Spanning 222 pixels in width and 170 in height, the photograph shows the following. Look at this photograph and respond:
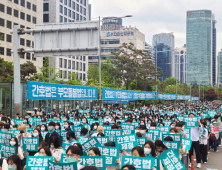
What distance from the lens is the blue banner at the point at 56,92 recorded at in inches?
806

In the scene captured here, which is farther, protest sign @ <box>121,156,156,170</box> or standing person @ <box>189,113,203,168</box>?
standing person @ <box>189,113,203,168</box>

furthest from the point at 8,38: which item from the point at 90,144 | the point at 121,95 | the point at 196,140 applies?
the point at 90,144

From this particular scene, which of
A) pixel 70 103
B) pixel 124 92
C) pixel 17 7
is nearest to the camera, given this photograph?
pixel 70 103

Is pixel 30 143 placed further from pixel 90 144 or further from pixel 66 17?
pixel 66 17

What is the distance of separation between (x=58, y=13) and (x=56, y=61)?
13.4 meters

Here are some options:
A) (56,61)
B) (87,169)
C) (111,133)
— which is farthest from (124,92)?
(56,61)

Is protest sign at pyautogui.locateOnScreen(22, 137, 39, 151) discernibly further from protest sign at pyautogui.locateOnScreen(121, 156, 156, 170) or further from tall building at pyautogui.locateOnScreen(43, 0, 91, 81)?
tall building at pyautogui.locateOnScreen(43, 0, 91, 81)

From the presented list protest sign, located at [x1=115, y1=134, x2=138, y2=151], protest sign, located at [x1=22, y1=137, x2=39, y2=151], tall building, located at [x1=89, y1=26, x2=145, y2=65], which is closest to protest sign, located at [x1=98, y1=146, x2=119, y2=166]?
protest sign, located at [x1=115, y1=134, x2=138, y2=151]

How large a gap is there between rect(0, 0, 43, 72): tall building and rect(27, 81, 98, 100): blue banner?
102ft

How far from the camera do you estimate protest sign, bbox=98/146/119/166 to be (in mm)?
7176

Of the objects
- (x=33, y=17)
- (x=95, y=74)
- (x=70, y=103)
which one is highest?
(x=33, y=17)

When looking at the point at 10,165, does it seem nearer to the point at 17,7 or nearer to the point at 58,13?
the point at 17,7

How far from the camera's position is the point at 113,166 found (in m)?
7.14

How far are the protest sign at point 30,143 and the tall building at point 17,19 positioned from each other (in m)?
50.9
